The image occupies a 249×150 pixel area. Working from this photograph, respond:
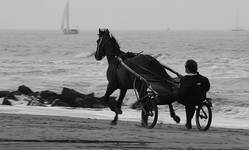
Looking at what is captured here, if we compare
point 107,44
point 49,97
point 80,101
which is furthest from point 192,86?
point 49,97

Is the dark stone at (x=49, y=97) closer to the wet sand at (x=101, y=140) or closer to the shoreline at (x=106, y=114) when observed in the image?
the shoreline at (x=106, y=114)

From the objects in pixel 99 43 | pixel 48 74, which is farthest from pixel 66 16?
pixel 99 43

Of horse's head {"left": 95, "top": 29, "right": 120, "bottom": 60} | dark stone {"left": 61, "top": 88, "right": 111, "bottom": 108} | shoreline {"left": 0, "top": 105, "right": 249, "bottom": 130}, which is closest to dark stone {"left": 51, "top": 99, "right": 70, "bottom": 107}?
dark stone {"left": 61, "top": 88, "right": 111, "bottom": 108}

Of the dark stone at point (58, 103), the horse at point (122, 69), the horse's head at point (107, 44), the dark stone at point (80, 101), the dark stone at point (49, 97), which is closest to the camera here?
the horse at point (122, 69)

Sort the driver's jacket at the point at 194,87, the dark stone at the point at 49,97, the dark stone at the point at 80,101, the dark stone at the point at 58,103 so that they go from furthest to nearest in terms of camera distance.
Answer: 1. the dark stone at the point at 49,97
2. the dark stone at the point at 80,101
3. the dark stone at the point at 58,103
4. the driver's jacket at the point at 194,87

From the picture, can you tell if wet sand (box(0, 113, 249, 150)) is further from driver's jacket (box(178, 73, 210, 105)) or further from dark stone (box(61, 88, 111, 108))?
dark stone (box(61, 88, 111, 108))

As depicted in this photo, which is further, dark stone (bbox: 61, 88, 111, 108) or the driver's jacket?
dark stone (bbox: 61, 88, 111, 108)

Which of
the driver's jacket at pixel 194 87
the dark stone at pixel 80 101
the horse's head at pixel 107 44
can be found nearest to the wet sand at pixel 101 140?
the driver's jacket at pixel 194 87

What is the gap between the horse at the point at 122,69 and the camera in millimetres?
12002

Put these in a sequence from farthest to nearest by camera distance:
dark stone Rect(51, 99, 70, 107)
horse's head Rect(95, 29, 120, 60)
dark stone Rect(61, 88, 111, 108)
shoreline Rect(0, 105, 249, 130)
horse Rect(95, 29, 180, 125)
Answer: dark stone Rect(61, 88, 111, 108)
dark stone Rect(51, 99, 70, 107)
shoreline Rect(0, 105, 249, 130)
horse's head Rect(95, 29, 120, 60)
horse Rect(95, 29, 180, 125)

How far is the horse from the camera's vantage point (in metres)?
12.0

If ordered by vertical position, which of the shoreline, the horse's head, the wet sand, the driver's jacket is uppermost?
the horse's head

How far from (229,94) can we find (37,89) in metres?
7.63

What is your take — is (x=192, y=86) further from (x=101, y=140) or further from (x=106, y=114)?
(x=106, y=114)
